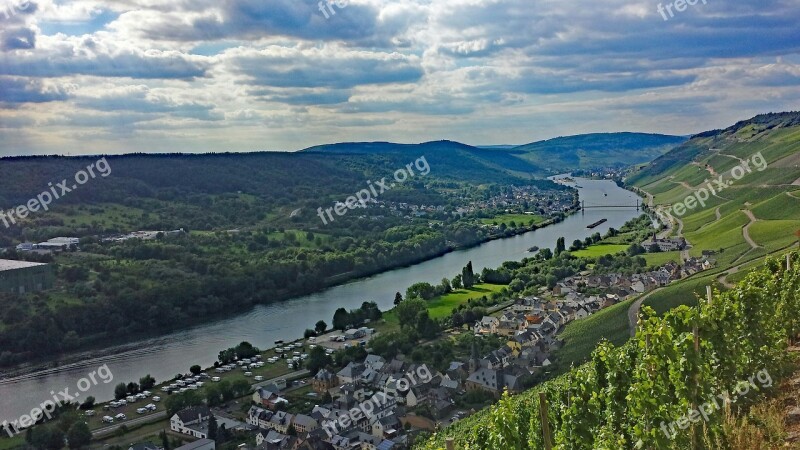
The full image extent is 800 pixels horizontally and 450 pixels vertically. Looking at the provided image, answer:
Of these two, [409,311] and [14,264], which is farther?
[14,264]

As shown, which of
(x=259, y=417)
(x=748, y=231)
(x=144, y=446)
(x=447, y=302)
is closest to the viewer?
(x=144, y=446)

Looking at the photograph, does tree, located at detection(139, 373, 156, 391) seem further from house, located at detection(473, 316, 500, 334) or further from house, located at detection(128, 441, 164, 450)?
house, located at detection(473, 316, 500, 334)

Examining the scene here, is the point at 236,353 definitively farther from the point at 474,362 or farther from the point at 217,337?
the point at 474,362

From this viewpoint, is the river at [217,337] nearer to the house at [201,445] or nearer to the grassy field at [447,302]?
the grassy field at [447,302]

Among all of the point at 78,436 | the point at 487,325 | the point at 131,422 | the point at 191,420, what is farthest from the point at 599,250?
the point at 78,436

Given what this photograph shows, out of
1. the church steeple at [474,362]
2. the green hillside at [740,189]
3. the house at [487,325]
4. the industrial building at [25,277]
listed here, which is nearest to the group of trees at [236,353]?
the church steeple at [474,362]

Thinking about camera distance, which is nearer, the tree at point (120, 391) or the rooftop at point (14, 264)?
the tree at point (120, 391)

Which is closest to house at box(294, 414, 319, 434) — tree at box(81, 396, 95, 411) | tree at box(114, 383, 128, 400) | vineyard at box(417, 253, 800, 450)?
tree at box(114, 383, 128, 400)
